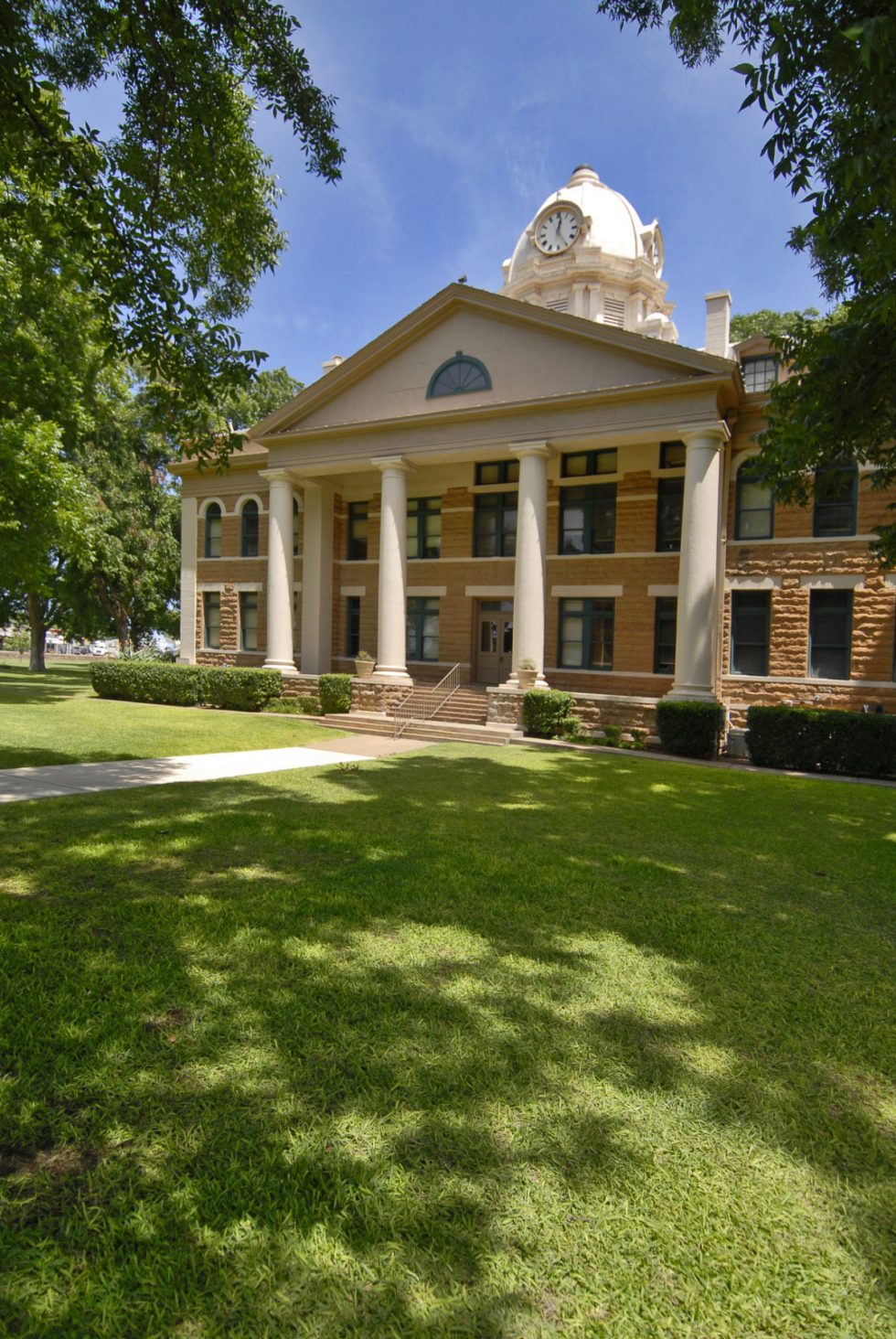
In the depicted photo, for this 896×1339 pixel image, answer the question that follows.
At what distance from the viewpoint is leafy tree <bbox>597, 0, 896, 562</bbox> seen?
4.70m

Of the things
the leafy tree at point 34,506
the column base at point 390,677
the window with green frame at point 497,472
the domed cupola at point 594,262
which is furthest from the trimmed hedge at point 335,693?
the domed cupola at point 594,262

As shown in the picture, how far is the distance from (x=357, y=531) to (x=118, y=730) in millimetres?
12870

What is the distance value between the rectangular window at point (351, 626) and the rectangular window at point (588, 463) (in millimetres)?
9002

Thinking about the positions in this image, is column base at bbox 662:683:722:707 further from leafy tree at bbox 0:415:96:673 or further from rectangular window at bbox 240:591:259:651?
rectangular window at bbox 240:591:259:651

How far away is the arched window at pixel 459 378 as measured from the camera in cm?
2028

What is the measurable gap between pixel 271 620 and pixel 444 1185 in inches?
854

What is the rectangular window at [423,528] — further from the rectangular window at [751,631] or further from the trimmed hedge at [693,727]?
the trimmed hedge at [693,727]

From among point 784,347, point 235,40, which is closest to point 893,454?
point 784,347

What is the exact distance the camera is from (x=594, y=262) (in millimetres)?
39750

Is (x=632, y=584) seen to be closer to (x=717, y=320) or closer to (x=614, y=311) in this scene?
(x=717, y=320)

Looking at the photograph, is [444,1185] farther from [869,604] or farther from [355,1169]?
[869,604]

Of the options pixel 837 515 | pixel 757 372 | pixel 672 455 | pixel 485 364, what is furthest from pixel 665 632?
pixel 485 364

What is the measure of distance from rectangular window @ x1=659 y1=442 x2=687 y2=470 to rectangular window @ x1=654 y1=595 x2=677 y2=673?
148 inches

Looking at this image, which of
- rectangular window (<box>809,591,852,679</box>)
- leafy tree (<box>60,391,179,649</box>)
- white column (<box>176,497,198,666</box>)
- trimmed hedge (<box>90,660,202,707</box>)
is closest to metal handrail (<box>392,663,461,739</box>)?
trimmed hedge (<box>90,660,202,707</box>)
